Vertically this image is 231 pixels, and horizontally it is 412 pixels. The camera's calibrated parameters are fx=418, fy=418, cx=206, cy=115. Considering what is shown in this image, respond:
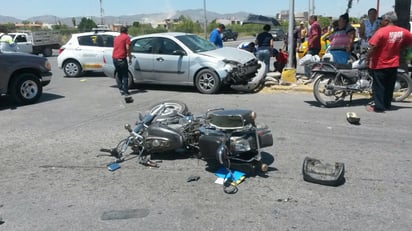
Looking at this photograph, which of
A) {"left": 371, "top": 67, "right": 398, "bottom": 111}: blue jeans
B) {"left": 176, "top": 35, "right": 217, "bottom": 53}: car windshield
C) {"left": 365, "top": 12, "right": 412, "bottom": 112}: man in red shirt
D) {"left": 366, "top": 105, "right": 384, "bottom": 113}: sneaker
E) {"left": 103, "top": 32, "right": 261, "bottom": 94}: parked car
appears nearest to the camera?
{"left": 365, "top": 12, "right": 412, "bottom": 112}: man in red shirt

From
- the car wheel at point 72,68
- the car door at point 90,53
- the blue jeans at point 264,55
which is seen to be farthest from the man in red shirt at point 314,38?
the car wheel at point 72,68

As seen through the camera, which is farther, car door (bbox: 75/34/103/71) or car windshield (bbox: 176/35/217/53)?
car door (bbox: 75/34/103/71)

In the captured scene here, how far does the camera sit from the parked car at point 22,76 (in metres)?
9.36

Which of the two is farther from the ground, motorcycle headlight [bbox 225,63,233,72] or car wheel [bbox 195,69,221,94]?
motorcycle headlight [bbox 225,63,233,72]

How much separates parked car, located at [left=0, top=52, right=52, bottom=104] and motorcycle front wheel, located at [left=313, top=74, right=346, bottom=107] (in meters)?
6.35

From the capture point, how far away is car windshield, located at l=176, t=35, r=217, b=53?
10703mm

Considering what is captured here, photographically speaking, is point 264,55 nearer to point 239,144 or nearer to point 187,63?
point 187,63

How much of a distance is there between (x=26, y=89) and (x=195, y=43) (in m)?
4.29

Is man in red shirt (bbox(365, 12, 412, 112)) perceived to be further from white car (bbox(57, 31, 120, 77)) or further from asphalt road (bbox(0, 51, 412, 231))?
white car (bbox(57, 31, 120, 77))

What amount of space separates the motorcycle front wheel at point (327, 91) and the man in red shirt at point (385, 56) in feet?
2.42

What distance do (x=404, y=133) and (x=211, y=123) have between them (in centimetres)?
336

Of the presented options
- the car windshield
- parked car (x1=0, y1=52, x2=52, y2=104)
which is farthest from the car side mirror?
parked car (x1=0, y1=52, x2=52, y2=104)

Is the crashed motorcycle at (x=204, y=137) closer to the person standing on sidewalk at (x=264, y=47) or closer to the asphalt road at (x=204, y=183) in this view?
the asphalt road at (x=204, y=183)

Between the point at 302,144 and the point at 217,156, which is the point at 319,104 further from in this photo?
the point at 217,156
